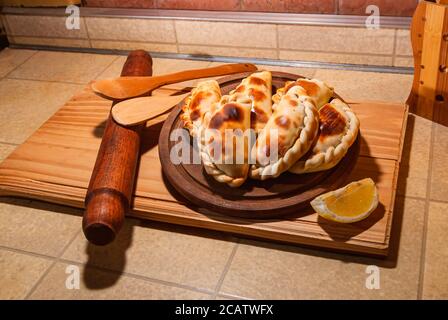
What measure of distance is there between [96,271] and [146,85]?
0.45 m

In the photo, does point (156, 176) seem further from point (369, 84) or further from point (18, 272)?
point (369, 84)

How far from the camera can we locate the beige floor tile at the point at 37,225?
95 centimetres

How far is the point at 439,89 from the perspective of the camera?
1.08 metres

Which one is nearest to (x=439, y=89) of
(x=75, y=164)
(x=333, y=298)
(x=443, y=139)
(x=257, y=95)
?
(x=443, y=139)

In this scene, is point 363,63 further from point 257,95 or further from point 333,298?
point 333,298

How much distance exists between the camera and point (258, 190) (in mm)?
868

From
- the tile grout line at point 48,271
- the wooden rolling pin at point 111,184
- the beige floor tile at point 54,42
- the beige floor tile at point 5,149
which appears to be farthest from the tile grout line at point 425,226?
the beige floor tile at point 54,42

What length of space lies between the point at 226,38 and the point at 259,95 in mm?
587

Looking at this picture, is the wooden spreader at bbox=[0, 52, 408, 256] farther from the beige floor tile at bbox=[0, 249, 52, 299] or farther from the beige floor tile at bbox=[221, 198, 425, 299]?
the beige floor tile at bbox=[0, 249, 52, 299]

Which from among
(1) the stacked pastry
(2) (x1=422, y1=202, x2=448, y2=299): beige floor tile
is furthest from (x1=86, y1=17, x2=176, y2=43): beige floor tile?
(2) (x1=422, y1=202, x2=448, y2=299): beige floor tile

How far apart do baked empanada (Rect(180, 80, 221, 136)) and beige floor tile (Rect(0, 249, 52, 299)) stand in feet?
1.19

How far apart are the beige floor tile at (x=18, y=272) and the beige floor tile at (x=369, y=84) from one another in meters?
0.82

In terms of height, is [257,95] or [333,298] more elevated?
[257,95]

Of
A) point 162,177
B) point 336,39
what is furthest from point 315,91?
point 336,39
